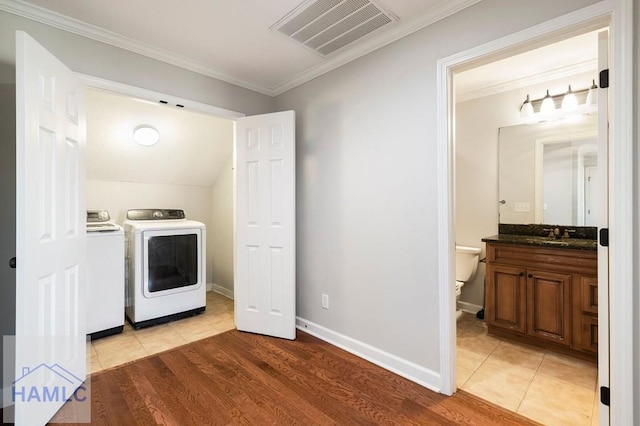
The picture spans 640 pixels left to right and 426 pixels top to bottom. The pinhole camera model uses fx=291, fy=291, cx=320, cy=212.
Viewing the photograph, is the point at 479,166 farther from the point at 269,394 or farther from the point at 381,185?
the point at 269,394

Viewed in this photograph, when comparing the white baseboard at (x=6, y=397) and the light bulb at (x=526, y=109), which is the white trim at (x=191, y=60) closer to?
the light bulb at (x=526, y=109)

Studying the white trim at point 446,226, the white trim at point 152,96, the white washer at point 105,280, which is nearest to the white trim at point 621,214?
the white trim at point 446,226

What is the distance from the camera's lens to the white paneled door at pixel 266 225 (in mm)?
2674

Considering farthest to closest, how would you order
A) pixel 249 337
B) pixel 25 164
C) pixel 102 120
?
pixel 102 120, pixel 249 337, pixel 25 164

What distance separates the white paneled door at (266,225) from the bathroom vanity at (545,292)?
191 centimetres

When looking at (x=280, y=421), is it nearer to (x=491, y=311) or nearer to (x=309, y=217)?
(x=309, y=217)

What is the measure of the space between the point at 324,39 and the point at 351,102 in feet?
1.66

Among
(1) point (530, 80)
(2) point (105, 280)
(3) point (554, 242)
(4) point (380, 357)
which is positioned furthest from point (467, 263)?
(2) point (105, 280)

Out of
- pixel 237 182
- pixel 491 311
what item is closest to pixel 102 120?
pixel 237 182

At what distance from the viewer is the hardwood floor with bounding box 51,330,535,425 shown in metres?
1.67

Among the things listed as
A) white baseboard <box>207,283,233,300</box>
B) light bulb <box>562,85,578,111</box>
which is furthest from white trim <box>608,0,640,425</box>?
white baseboard <box>207,283,233,300</box>

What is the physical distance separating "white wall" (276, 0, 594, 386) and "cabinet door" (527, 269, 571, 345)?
4.03 feet

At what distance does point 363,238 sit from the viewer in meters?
2.36

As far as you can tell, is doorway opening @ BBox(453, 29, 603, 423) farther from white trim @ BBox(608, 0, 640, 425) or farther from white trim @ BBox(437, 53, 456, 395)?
white trim @ BBox(608, 0, 640, 425)
